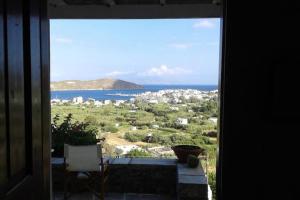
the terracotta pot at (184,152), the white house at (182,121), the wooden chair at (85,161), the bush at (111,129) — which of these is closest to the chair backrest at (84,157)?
the wooden chair at (85,161)

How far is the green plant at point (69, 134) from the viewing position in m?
4.44

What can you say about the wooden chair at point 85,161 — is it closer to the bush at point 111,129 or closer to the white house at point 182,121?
the bush at point 111,129

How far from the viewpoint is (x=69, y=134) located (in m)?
4.72

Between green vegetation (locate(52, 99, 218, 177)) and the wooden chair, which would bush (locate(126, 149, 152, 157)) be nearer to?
green vegetation (locate(52, 99, 218, 177))

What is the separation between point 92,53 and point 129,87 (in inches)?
287

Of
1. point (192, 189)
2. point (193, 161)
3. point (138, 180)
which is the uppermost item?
point (193, 161)

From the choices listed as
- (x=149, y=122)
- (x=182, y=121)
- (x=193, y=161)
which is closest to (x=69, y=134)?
(x=193, y=161)

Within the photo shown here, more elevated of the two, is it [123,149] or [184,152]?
[184,152]

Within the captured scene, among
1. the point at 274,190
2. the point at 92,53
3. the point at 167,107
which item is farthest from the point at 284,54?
the point at 92,53

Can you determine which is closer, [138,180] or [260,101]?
[260,101]

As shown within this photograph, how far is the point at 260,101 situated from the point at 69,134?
12.1 ft

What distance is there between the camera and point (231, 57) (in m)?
1.36

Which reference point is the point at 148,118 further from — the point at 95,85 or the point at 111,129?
the point at 95,85

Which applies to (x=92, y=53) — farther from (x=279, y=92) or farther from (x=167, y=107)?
(x=279, y=92)
